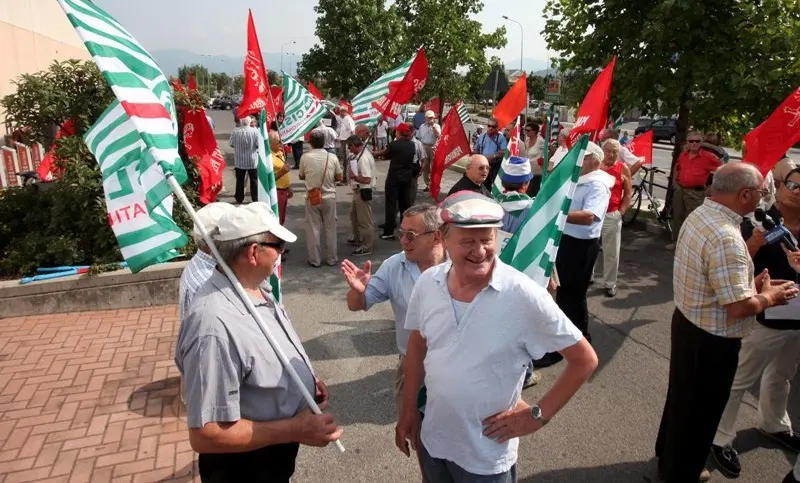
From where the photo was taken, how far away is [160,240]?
316 cm

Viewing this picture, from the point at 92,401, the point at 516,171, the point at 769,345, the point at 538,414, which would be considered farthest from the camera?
the point at 516,171

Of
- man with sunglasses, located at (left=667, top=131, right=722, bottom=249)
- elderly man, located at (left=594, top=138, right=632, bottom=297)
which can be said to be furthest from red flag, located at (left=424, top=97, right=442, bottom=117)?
elderly man, located at (left=594, top=138, right=632, bottom=297)

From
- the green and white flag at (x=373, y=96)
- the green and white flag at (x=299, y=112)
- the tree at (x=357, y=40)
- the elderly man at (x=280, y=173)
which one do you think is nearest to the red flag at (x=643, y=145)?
the green and white flag at (x=373, y=96)

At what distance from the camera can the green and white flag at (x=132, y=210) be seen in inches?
123

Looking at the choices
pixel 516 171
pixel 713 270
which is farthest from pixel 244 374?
pixel 516 171

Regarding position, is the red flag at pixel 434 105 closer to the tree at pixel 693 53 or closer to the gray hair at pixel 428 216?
the tree at pixel 693 53

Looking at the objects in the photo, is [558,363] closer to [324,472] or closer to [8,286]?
[324,472]

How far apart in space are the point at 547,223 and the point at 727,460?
212cm

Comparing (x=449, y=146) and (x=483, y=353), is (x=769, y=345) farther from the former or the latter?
(x=449, y=146)

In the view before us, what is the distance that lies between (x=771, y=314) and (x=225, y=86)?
367 feet

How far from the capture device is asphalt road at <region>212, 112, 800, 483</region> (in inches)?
145

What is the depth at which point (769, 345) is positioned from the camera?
11.7ft

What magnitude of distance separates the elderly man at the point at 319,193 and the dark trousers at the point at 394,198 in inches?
58.4

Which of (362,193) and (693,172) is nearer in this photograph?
(693,172)
